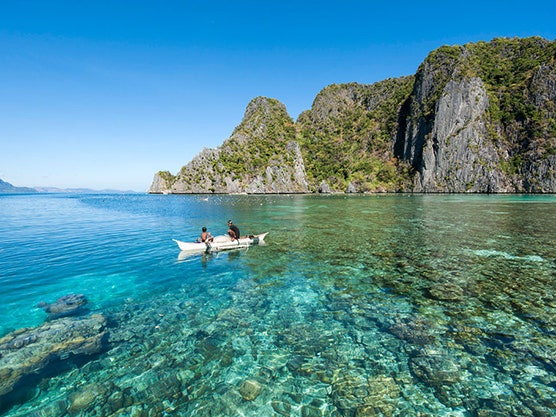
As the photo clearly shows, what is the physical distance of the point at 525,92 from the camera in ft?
563

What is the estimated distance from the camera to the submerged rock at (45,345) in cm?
825

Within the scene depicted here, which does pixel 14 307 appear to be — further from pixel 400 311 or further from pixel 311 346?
pixel 400 311

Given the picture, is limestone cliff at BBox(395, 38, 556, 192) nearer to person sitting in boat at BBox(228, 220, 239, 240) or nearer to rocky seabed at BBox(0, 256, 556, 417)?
person sitting in boat at BBox(228, 220, 239, 240)

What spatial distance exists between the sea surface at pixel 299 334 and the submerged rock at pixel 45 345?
0.16 metres

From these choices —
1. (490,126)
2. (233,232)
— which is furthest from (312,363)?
(490,126)

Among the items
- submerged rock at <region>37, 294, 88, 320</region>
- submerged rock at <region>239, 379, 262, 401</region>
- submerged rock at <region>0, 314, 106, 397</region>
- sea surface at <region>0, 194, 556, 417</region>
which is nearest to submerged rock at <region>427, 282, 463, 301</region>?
sea surface at <region>0, 194, 556, 417</region>

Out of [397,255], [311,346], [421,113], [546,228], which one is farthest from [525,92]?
[311,346]

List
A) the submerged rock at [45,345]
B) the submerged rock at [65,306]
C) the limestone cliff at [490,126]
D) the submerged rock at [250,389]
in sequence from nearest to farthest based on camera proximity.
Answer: the submerged rock at [250,389], the submerged rock at [45,345], the submerged rock at [65,306], the limestone cliff at [490,126]

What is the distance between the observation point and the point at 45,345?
31.1 ft

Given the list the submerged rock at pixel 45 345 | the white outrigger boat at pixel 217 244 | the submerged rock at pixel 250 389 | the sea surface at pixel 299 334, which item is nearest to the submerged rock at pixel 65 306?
the sea surface at pixel 299 334

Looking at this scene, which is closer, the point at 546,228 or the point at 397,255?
the point at 397,255

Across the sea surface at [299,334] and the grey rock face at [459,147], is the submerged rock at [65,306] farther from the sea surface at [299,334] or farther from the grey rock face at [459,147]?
the grey rock face at [459,147]

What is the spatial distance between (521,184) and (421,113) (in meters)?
73.5

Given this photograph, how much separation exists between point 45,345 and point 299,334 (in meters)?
8.65
